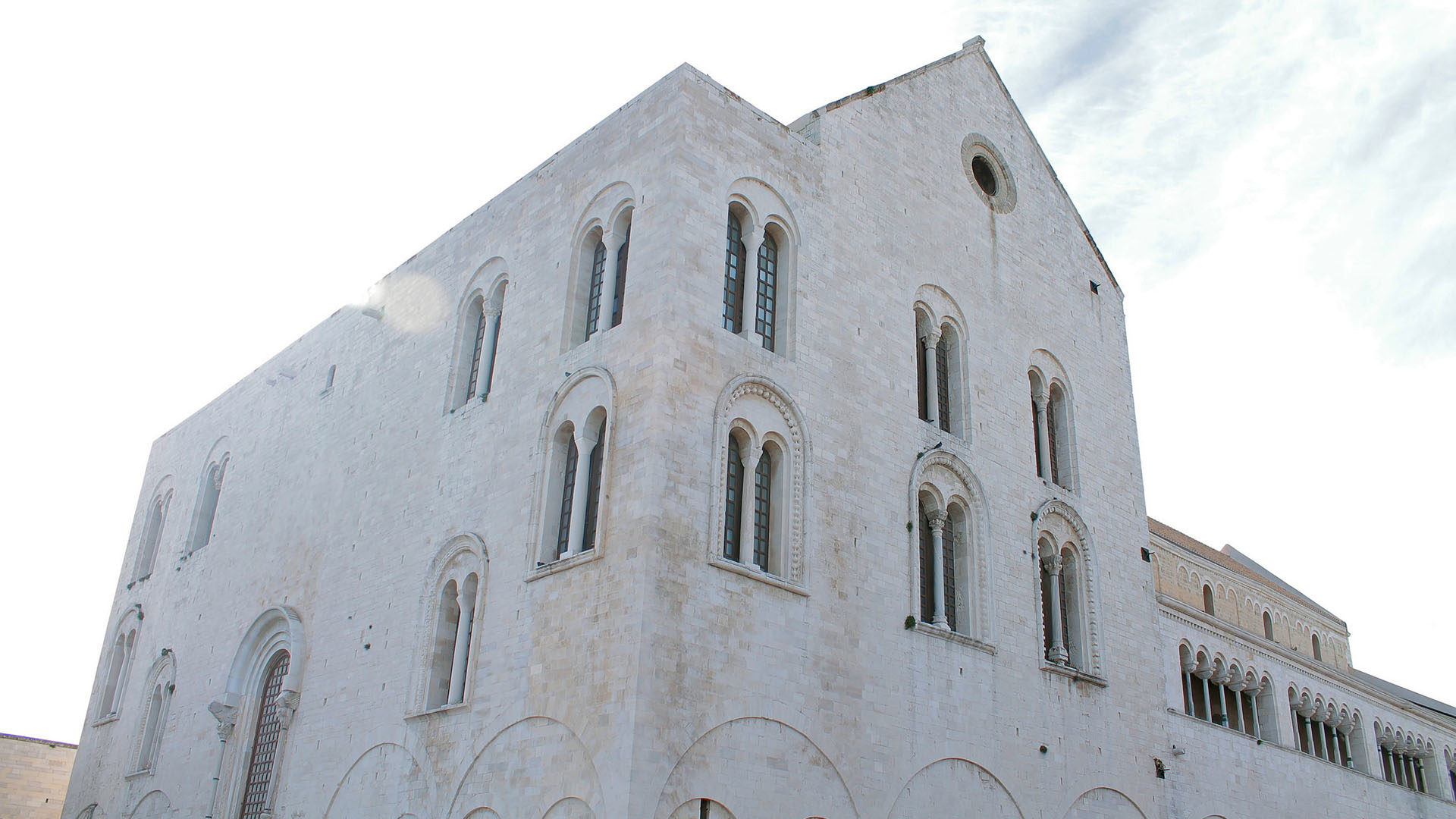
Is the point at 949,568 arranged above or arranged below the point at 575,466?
below

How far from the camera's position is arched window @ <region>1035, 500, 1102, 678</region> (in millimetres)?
19812

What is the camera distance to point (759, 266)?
1725 cm

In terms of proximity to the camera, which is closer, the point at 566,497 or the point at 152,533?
the point at 566,497

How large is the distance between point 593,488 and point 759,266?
4.32m

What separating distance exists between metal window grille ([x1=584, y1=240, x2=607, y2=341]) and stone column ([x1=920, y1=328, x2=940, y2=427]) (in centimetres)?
578

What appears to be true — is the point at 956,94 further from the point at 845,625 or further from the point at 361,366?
the point at 361,366

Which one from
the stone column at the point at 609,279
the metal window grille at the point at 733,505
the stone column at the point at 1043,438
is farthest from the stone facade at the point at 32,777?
the stone column at the point at 1043,438

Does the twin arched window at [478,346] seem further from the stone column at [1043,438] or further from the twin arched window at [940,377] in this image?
the stone column at [1043,438]

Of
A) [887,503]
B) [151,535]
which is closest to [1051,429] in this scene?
[887,503]

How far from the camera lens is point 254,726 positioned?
22516 millimetres

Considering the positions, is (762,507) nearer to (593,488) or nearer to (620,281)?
(593,488)

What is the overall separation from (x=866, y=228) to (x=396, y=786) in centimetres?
1172

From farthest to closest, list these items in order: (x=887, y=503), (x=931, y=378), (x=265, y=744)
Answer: (x=265, y=744)
(x=931, y=378)
(x=887, y=503)

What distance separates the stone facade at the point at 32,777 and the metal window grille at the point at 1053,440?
101 ft
